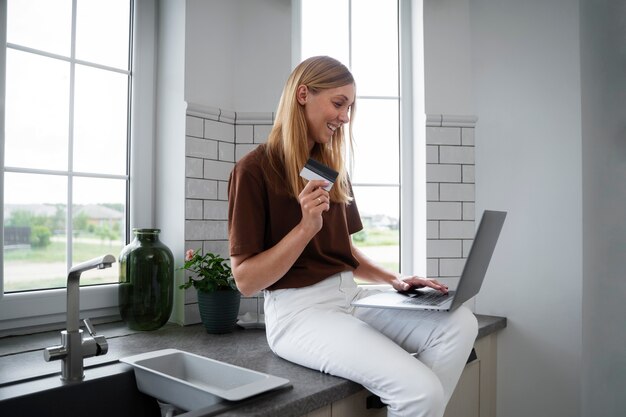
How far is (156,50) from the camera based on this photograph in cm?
243

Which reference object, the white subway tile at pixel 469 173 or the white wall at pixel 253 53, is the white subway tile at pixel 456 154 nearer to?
the white subway tile at pixel 469 173

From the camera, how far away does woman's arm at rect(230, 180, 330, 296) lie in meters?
1.49

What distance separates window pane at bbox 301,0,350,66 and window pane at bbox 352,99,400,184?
0.30 metres

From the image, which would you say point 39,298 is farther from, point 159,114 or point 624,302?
point 624,302

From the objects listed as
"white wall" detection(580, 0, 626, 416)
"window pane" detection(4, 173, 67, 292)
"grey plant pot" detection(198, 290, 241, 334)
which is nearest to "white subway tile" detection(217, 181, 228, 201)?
"grey plant pot" detection(198, 290, 241, 334)

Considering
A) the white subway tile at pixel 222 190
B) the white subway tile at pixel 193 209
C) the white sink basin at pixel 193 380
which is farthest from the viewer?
the white subway tile at pixel 222 190

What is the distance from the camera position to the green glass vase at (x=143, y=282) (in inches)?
81.3

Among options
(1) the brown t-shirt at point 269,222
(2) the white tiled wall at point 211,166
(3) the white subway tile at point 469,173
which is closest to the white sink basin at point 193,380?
(1) the brown t-shirt at point 269,222

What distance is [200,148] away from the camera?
2350mm

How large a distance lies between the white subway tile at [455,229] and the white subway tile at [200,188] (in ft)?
3.77

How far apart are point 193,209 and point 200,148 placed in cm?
29

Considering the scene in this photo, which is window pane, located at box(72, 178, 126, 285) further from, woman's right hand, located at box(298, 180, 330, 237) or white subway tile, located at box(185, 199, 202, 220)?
woman's right hand, located at box(298, 180, 330, 237)

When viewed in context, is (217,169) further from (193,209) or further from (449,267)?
(449,267)

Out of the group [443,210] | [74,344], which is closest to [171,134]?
[74,344]
